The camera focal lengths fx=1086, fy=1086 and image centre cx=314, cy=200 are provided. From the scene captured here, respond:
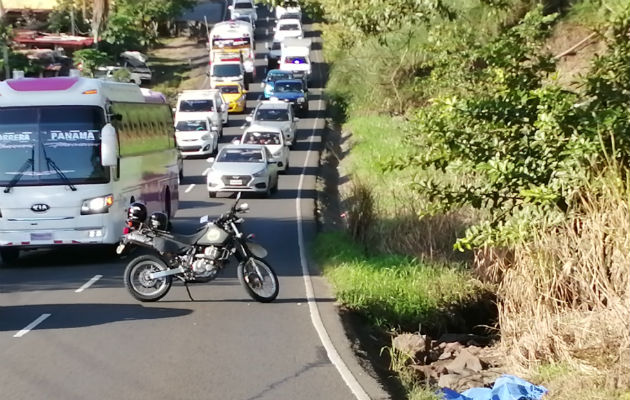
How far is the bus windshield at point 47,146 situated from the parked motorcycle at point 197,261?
11.9 feet

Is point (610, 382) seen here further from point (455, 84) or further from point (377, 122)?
point (377, 122)

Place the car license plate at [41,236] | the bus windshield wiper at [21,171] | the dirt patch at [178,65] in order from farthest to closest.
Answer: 1. the dirt patch at [178,65]
2. the car license plate at [41,236]
3. the bus windshield wiper at [21,171]

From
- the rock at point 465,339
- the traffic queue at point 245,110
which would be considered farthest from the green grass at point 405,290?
the traffic queue at point 245,110

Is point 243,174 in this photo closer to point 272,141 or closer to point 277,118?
point 272,141

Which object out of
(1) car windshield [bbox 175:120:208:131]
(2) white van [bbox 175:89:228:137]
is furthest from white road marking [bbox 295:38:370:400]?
(2) white van [bbox 175:89:228:137]

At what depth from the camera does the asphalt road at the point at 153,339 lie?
392 inches

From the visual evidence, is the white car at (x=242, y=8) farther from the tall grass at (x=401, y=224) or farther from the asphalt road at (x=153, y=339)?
the asphalt road at (x=153, y=339)

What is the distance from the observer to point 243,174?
31188 mm

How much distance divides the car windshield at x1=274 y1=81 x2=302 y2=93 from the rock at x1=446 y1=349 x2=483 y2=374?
42.7m

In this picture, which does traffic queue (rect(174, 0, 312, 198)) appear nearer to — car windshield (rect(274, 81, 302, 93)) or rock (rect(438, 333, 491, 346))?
car windshield (rect(274, 81, 302, 93))

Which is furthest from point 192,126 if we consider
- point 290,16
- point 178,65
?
point 290,16

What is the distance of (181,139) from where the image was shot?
41.9m

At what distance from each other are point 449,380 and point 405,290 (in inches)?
155

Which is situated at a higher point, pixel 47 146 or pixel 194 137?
pixel 47 146
